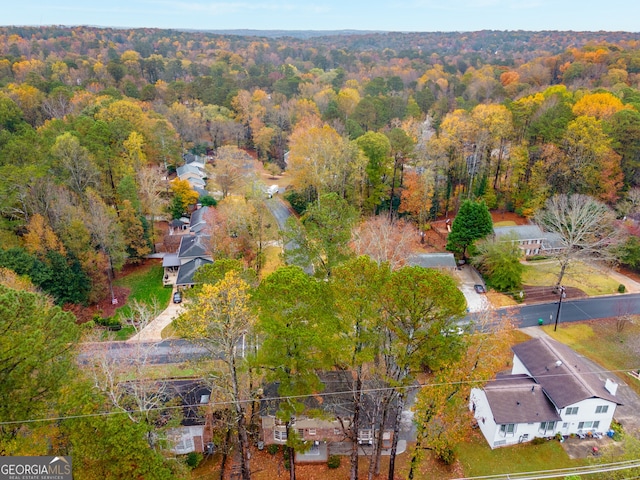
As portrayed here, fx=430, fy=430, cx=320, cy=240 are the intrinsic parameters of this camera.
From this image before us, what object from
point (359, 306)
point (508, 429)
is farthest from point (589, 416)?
point (359, 306)

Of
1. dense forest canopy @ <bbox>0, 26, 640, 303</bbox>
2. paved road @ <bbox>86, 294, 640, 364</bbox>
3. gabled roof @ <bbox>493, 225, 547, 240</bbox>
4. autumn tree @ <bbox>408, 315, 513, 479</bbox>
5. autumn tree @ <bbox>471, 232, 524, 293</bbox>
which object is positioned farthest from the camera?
gabled roof @ <bbox>493, 225, 547, 240</bbox>

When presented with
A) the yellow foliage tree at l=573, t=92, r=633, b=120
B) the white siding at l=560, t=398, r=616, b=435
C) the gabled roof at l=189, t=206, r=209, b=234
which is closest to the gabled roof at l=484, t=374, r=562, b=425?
the white siding at l=560, t=398, r=616, b=435

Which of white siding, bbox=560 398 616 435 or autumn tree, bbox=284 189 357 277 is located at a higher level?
autumn tree, bbox=284 189 357 277

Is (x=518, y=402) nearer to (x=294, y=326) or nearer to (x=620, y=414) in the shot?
(x=620, y=414)

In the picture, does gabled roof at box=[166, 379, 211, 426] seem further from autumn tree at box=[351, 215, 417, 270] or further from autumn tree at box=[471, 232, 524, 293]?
autumn tree at box=[471, 232, 524, 293]

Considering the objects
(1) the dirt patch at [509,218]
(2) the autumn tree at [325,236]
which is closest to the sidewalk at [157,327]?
(2) the autumn tree at [325,236]

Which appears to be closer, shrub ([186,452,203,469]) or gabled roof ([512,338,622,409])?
shrub ([186,452,203,469])
